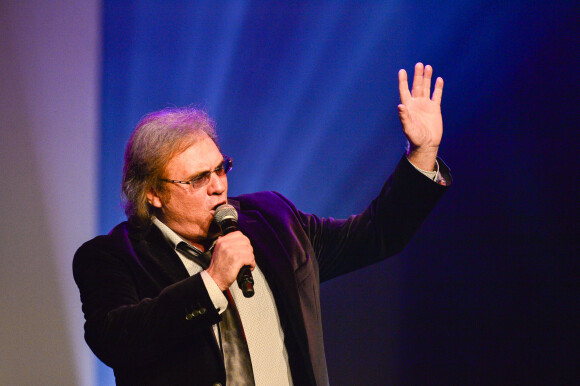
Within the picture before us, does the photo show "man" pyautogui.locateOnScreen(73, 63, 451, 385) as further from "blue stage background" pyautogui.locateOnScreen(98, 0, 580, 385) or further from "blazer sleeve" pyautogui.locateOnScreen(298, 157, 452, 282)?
"blue stage background" pyautogui.locateOnScreen(98, 0, 580, 385)

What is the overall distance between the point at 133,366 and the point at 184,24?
1837mm

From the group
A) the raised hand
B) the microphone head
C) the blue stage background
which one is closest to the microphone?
the microphone head

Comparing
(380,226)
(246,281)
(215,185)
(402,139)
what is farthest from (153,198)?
(402,139)

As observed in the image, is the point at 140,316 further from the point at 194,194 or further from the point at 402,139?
the point at 402,139

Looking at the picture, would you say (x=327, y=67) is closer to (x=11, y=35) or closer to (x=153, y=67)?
(x=153, y=67)

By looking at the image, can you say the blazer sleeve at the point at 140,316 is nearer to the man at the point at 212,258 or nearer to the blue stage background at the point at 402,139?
the man at the point at 212,258

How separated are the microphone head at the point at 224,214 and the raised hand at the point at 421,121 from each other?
681 millimetres

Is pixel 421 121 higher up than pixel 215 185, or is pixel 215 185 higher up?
pixel 421 121

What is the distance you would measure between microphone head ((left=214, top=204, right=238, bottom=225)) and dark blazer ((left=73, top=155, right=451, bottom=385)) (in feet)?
0.65

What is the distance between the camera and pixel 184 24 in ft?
9.16

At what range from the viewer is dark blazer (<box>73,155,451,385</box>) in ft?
4.90

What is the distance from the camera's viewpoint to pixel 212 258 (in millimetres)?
1510

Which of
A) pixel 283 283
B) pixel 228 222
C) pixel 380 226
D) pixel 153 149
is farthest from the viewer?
pixel 380 226

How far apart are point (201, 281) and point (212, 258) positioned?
0.07 meters
